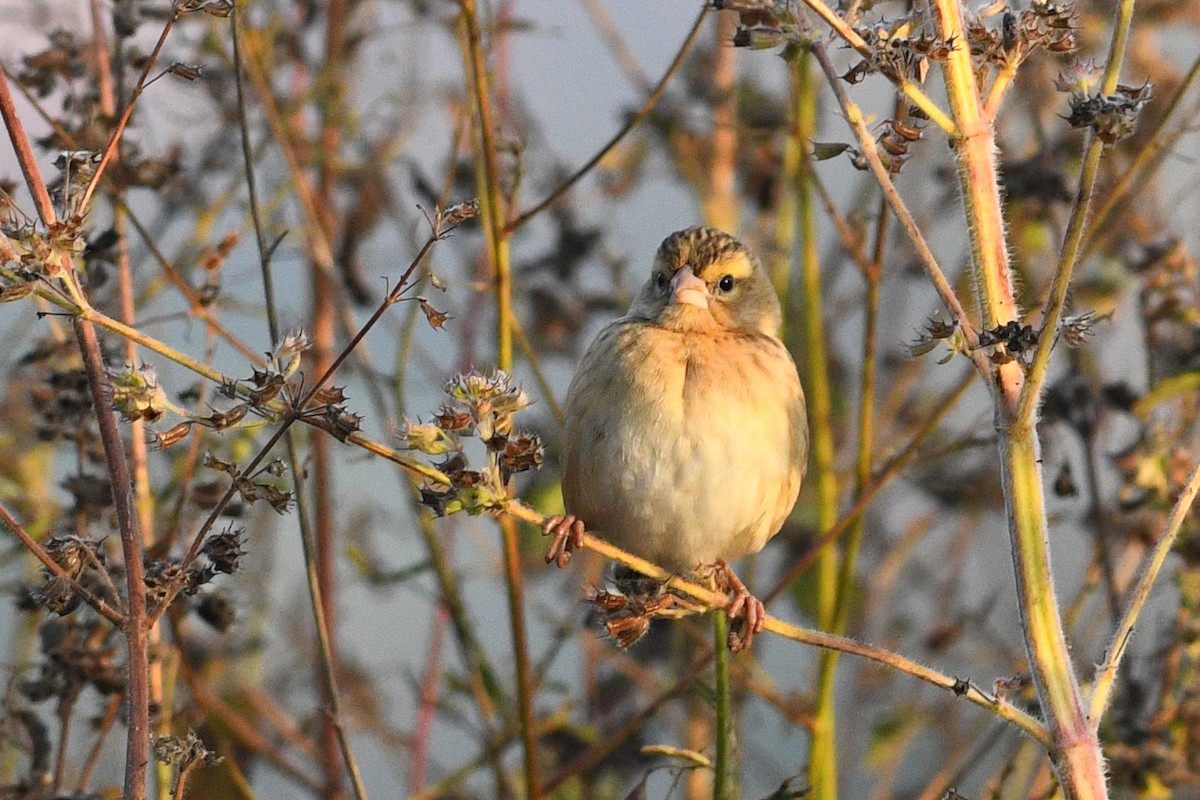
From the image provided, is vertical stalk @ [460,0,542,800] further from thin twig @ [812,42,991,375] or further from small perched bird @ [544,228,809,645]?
thin twig @ [812,42,991,375]

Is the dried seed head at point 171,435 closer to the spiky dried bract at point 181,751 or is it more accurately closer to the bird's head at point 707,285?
the spiky dried bract at point 181,751

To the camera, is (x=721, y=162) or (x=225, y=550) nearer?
(x=225, y=550)

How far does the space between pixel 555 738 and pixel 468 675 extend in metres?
0.59

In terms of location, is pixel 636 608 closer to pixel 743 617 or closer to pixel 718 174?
pixel 743 617

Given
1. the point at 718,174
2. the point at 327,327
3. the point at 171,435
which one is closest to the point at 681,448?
the point at 171,435

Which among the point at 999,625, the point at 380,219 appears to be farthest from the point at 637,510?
the point at 999,625

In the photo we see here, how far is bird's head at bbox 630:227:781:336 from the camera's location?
3.36 m

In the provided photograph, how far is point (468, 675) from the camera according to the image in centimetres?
379

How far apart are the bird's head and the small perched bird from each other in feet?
0.10

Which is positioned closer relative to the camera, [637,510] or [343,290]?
[637,510]

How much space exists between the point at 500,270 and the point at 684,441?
1.68 feet

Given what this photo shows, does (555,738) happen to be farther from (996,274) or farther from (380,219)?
(996,274)

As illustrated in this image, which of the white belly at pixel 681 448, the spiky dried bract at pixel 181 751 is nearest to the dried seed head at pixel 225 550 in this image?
the spiky dried bract at pixel 181 751

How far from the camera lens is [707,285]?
3.45 m
